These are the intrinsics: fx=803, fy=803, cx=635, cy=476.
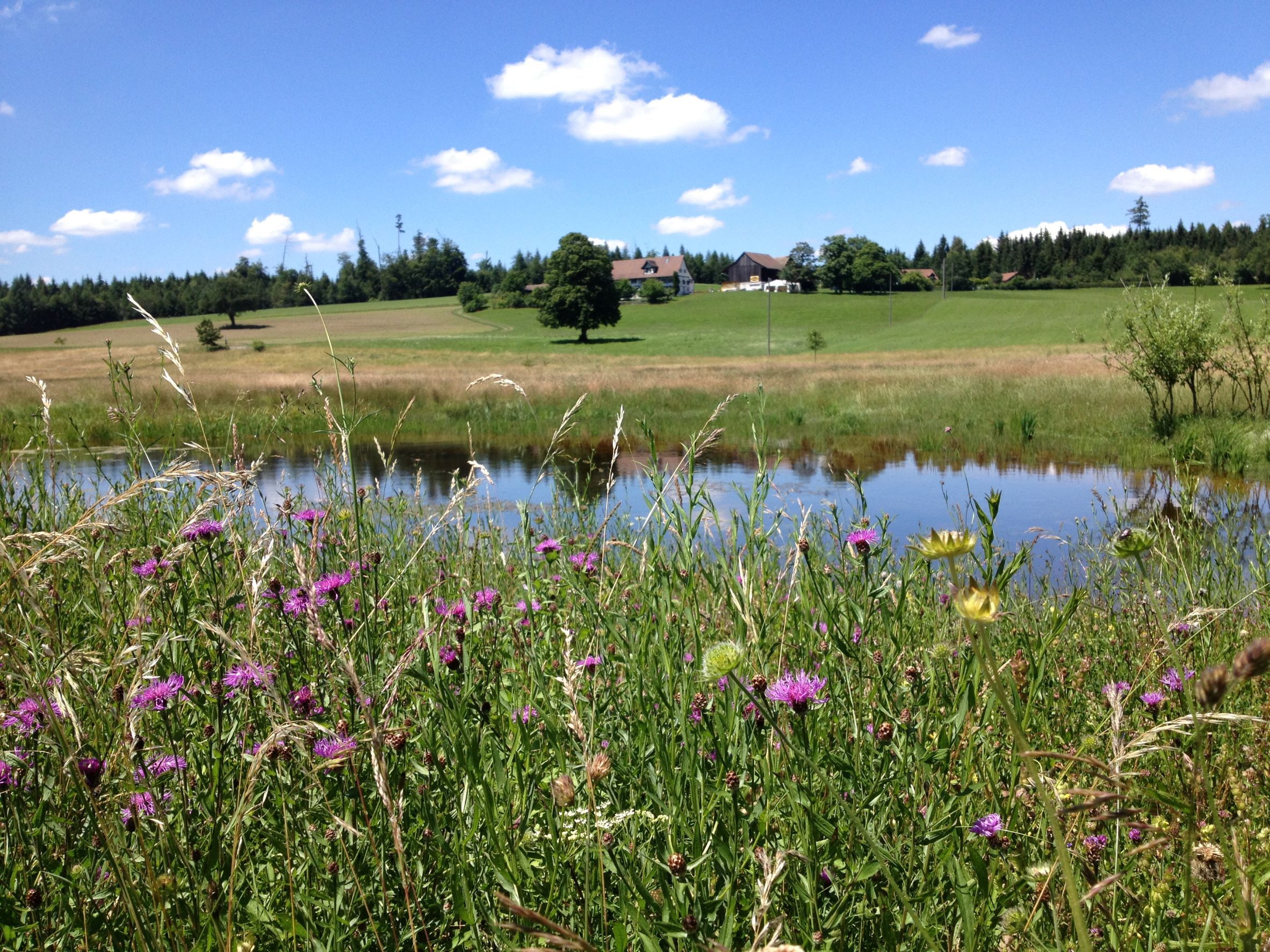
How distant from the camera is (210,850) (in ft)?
4.08

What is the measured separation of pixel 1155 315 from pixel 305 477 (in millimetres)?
15966

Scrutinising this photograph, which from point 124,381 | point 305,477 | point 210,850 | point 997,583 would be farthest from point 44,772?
point 305,477

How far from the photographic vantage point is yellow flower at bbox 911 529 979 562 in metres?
0.69

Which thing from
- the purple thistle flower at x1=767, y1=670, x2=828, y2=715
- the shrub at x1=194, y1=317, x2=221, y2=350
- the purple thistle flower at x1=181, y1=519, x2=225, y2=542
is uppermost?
the shrub at x1=194, y1=317, x2=221, y2=350

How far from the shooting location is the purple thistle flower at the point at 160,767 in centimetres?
137

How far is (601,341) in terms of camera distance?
2279 inches

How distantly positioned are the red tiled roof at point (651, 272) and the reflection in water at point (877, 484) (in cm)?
10088

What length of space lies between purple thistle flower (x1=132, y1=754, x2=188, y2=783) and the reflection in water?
20.4 ft

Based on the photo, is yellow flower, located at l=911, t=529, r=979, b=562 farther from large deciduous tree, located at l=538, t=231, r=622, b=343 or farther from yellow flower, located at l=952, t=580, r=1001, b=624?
large deciduous tree, located at l=538, t=231, r=622, b=343

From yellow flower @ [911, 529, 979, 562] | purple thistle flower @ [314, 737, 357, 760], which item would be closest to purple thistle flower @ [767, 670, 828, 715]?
yellow flower @ [911, 529, 979, 562]

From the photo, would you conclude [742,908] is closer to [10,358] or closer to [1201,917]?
[1201,917]

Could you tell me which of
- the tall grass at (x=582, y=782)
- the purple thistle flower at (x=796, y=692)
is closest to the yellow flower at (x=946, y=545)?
the tall grass at (x=582, y=782)

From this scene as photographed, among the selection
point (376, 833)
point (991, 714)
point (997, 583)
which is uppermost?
point (997, 583)

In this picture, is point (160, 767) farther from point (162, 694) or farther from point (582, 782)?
point (582, 782)
